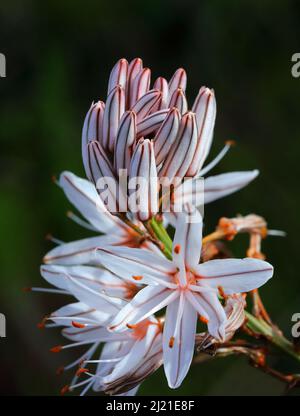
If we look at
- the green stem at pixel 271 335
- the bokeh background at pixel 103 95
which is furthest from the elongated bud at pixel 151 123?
the bokeh background at pixel 103 95

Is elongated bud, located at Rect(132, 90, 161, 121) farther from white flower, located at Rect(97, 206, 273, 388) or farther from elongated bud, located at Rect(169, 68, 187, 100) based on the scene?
white flower, located at Rect(97, 206, 273, 388)

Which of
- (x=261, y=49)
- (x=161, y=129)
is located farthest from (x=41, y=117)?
(x=161, y=129)

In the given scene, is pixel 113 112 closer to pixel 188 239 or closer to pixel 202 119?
pixel 202 119

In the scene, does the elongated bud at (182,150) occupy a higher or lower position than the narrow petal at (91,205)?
higher

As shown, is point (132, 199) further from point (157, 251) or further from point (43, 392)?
point (43, 392)

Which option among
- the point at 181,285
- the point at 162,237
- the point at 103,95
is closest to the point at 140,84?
the point at 162,237

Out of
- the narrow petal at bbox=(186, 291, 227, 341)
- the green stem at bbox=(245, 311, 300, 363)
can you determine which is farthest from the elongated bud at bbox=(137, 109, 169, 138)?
the green stem at bbox=(245, 311, 300, 363)

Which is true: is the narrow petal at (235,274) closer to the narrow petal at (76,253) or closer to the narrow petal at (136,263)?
the narrow petal at (136,263)
